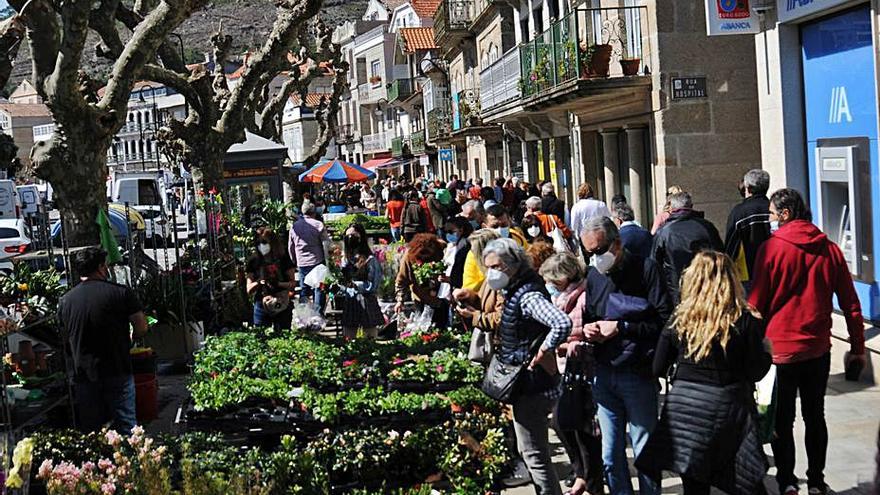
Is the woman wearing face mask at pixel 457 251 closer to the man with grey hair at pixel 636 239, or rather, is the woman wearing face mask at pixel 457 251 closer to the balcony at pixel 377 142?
the man with grey hair at pixel 636 239

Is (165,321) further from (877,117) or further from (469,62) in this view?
(469,62)

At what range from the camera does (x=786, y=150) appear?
10523 mm

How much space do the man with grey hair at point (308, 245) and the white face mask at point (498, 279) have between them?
850 centimetres

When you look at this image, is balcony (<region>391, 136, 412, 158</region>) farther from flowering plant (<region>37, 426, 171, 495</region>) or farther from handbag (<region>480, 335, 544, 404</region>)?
flowering plant (<region>37, 426, 171, 495</region>)

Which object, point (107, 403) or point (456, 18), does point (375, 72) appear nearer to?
point (456, 18)

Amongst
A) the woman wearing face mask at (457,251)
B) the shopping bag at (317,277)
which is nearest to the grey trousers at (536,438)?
the woman wearing face mask at (457,251)

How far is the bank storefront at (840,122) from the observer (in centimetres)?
923

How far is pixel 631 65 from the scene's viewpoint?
15852mm

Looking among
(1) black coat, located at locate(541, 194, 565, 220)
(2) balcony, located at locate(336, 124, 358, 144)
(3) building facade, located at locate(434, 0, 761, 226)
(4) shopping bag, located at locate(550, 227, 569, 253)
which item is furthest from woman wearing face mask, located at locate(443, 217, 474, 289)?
(2) balcony, located at locate(336, 124, 358, 144)

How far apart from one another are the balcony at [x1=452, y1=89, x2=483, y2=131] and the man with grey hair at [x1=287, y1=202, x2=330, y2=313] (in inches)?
780

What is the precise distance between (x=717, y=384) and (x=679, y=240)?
10.6 ft

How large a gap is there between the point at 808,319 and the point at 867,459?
1383 mm

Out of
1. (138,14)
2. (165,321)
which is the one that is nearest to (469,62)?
(138,14)

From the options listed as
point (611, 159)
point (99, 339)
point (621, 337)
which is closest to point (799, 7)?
point (621, 337)
